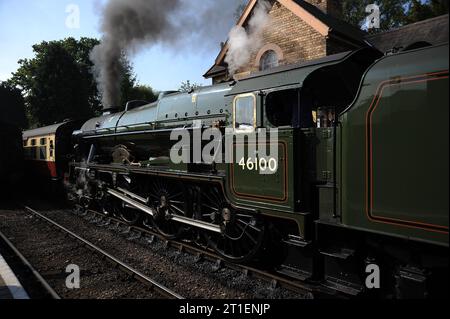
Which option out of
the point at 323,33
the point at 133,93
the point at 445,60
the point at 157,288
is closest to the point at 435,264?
the point at 445,60

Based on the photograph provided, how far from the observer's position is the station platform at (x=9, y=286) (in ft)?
16.1

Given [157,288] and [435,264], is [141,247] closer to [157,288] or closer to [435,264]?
[157,288]

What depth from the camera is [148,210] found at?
788 centimetres

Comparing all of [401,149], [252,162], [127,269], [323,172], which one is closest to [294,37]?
[252,162]

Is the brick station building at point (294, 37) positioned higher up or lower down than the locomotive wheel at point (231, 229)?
higher up

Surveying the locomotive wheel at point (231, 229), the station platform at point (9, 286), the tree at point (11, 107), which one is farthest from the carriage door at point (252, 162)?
the tree at point (11, 107)

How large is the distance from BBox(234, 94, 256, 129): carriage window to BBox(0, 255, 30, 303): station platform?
3.66 metres

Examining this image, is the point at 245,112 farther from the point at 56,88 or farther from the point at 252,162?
the point at 56,88

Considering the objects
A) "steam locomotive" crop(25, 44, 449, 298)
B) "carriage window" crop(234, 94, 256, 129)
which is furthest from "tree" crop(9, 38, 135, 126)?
"carriage window" crop(234, 94, 256, 129)

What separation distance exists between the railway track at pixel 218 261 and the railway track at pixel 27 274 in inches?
87.7

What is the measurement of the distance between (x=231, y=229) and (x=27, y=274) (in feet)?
11.2

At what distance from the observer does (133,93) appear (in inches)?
1805

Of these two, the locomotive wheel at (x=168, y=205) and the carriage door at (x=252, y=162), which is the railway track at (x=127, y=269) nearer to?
the locomotive wheel at (x=168, y=205)

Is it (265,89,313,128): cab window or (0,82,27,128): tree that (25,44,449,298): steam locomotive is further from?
(0,82,27,128): tree
